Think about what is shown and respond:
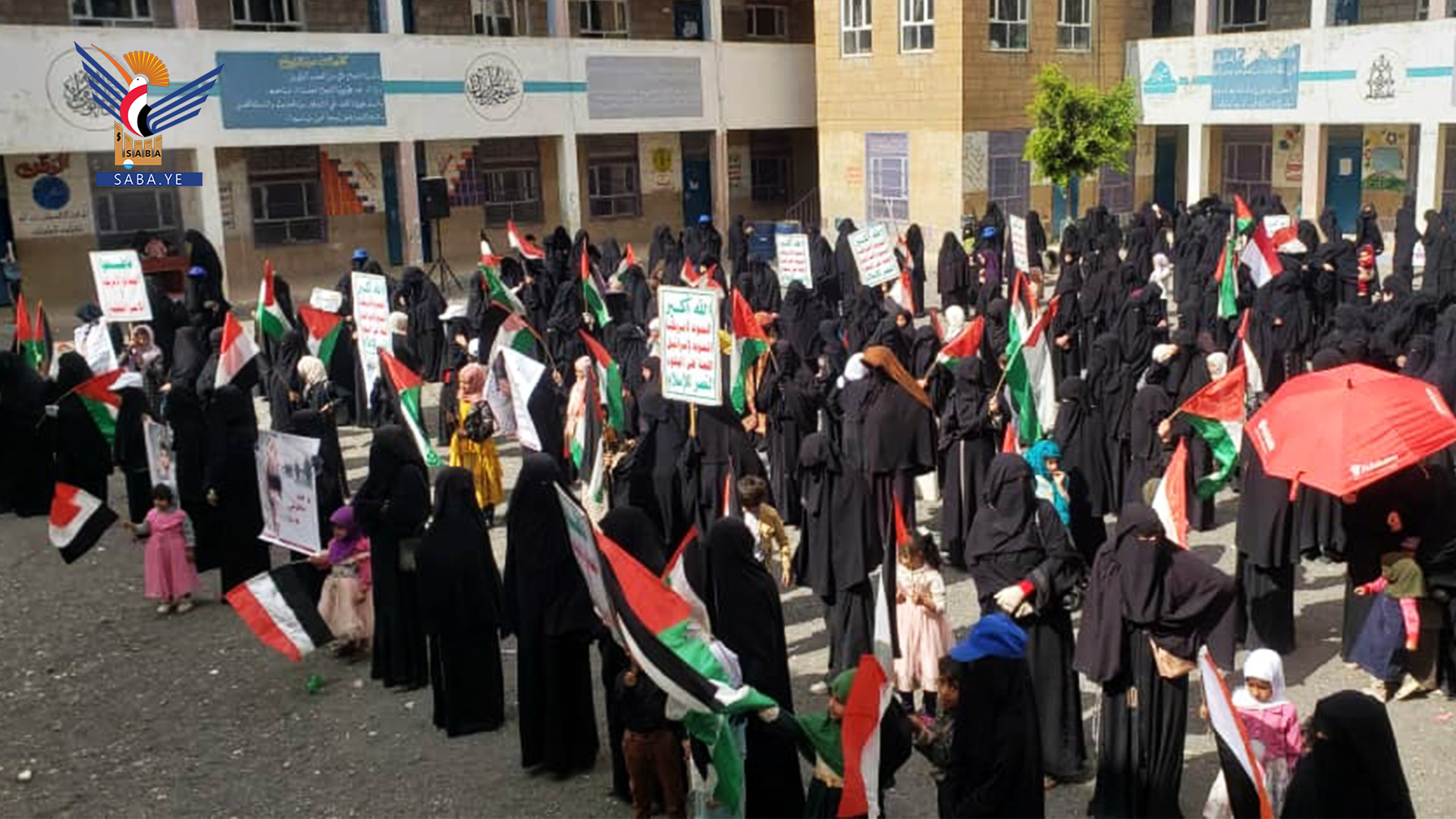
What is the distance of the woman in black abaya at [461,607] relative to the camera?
589cm

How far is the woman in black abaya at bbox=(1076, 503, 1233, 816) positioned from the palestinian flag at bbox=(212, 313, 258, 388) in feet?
21.6

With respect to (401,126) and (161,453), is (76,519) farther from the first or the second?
(401,126)

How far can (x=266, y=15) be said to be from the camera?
73.2ft

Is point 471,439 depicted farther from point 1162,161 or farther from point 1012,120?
point 1162,161

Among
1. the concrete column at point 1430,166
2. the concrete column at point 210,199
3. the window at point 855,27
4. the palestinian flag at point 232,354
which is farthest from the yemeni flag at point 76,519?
the concrete column at point 1430,166

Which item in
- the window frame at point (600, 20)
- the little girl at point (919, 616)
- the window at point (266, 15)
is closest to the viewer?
the little girl at point (919, 616)

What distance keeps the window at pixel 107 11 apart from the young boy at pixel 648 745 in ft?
63.7

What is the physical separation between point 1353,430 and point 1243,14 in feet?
75.3

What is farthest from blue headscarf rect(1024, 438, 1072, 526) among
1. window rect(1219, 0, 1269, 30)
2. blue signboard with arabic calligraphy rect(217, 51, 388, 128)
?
window rect(1219, 0, 1269, 30)

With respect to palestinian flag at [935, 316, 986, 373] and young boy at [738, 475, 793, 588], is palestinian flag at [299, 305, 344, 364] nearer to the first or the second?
palestinian flag at [935, 316, 986, 373]

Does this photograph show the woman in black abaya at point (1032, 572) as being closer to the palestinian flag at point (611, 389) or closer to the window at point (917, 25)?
the palestinian flag at point (611, 389)

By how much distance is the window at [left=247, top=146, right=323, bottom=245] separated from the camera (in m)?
22.6

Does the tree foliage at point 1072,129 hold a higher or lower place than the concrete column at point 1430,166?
higher

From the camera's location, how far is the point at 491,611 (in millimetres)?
6012
